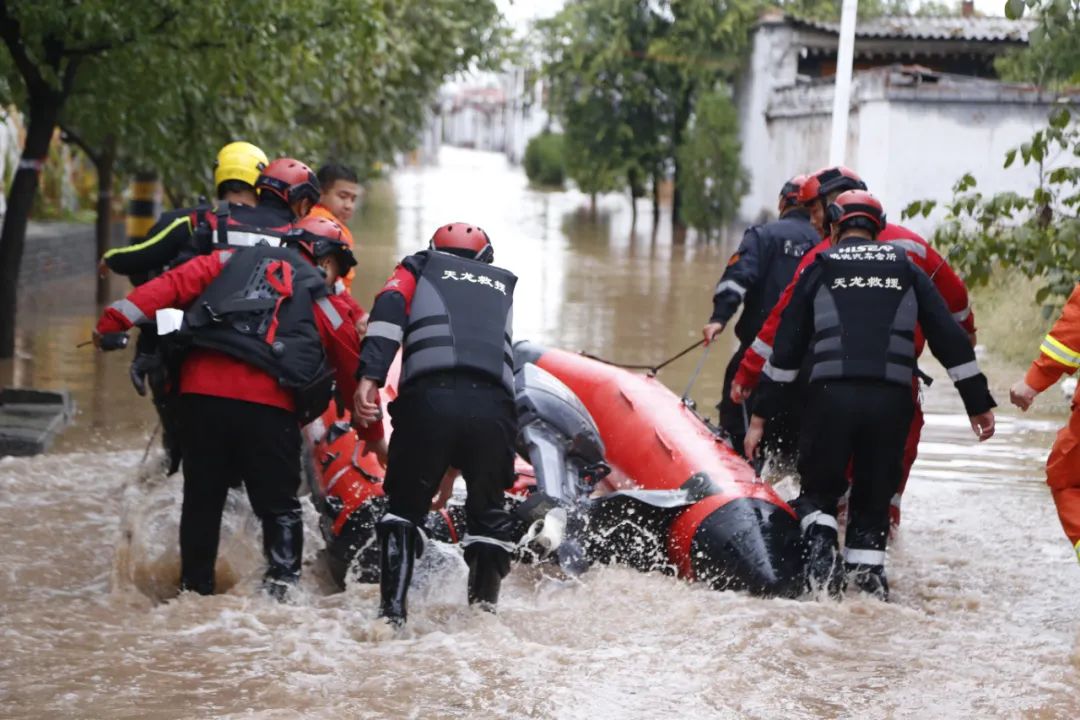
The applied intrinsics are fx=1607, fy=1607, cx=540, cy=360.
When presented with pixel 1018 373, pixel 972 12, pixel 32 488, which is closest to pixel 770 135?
pixel 972 12

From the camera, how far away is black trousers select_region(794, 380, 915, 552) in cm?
662

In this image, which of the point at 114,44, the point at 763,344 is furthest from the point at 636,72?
the point at 763,344

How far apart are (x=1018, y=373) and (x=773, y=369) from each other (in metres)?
7.14

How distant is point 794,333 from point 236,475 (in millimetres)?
2454

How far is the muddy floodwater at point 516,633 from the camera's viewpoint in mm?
5391

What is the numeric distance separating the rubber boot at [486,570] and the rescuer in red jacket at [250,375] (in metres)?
0.68

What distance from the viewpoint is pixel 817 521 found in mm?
6812

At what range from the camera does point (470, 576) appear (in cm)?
629

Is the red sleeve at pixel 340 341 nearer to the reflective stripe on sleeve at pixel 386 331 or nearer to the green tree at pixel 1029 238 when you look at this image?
the reflective stripe on sleeve at pixel 386 331

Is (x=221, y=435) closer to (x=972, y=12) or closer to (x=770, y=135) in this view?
(x=770, y=135)

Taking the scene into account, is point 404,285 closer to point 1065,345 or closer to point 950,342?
point 950,342

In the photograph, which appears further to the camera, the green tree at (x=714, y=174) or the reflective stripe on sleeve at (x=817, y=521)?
the green tree at (x=714, y=174)

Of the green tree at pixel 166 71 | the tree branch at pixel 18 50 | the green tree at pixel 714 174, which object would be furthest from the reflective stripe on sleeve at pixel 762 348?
the green tree at pixel 714 174

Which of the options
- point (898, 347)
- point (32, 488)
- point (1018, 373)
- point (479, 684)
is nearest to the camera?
point (479, 684)
